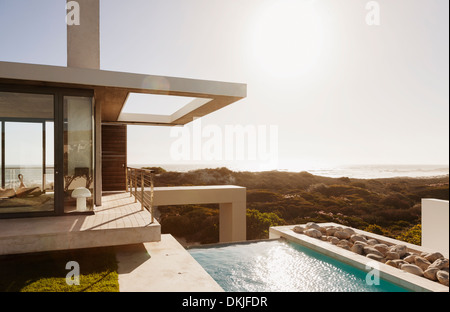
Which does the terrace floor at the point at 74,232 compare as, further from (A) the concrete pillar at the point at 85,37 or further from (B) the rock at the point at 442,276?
(B) the rock at the point at 442,276

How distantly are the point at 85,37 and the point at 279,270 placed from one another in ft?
22.4

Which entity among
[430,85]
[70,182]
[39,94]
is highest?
[430,85]

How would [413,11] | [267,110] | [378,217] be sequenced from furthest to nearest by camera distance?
[267,110] → [378,217] → [413,11]

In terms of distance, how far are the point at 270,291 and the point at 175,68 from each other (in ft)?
30.0

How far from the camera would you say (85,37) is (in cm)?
707

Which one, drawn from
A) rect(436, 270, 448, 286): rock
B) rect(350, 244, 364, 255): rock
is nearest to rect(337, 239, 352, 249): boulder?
rect(350, 244, 364, 255): rock

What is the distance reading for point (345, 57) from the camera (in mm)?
11539

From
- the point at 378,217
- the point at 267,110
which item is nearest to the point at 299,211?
the point at 378,217

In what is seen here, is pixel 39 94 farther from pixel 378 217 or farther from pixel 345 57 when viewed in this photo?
pixel 378 217

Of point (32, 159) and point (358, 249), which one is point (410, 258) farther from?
point (32, 159)

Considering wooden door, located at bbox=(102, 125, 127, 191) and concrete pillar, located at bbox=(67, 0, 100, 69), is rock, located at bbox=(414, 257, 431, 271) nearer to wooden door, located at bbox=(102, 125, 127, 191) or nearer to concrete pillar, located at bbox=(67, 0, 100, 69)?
concrete pillar, located at bbox=(67, 0, 100, 69)

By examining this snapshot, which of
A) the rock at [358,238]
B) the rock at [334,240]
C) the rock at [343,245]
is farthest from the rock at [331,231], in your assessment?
the rock at [343,245]

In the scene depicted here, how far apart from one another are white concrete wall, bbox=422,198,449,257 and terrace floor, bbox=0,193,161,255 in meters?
5.56

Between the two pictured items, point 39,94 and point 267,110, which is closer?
point 39,94
